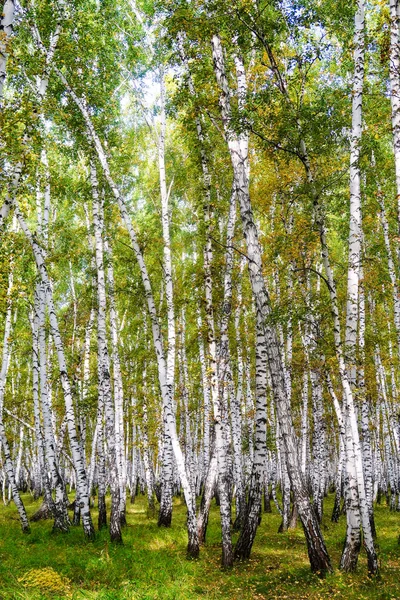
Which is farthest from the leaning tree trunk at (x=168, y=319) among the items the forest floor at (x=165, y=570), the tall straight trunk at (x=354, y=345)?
the tall straight trunk at (x=354, y=345)

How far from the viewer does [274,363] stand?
8.64 m

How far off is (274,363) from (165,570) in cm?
513

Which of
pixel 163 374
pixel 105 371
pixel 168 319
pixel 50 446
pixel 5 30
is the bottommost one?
pixel 50 446

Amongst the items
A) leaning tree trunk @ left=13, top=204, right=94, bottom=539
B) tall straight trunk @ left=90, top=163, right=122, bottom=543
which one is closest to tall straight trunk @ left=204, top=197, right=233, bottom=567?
tall straight trunk @ left=90, top=163, right=122, bottom=543

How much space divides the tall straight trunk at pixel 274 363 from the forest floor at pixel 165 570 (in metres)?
0.61

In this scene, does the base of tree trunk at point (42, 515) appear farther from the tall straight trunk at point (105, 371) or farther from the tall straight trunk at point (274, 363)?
the tall straight trunk at point (274, 363)

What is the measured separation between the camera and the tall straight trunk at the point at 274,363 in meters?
8.16

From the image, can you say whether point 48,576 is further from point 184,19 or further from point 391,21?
point 184,19

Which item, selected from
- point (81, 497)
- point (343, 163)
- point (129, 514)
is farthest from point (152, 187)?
point (129, 514)

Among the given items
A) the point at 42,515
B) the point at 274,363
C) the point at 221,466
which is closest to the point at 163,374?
the point at 221,466

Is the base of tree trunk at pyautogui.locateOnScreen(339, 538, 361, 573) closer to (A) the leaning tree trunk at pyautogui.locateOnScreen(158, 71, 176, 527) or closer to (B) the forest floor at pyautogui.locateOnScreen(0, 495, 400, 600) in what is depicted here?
(B) the forest floor at pyautogui.locateOnScreen(0, 495, 400, 600)

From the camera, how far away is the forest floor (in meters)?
7.42

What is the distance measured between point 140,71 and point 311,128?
27.3 feet

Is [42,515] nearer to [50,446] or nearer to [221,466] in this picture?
[50,446]
